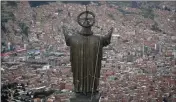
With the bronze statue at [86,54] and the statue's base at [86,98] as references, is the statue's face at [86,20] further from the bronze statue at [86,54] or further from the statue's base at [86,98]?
the statue's base at [86,98]

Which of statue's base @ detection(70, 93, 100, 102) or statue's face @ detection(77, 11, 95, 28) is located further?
statue's base @ detection(70, 93, 100, 102)

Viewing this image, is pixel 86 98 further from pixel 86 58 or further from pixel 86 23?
pixel 86 23

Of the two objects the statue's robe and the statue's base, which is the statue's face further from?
the statue's base

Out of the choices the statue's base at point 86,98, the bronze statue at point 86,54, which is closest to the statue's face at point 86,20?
the bronze statue at point 86,54

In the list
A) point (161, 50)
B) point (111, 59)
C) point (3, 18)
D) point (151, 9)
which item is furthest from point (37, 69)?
point (151, 9)

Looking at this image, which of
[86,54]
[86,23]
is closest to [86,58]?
[86,54]

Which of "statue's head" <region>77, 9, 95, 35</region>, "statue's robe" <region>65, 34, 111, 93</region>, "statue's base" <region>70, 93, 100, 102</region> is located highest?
"statue's head" <region>77, 9, 95, 35</region>

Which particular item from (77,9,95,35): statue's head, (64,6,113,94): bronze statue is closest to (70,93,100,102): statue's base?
(64,6,113,94): bronze statue
